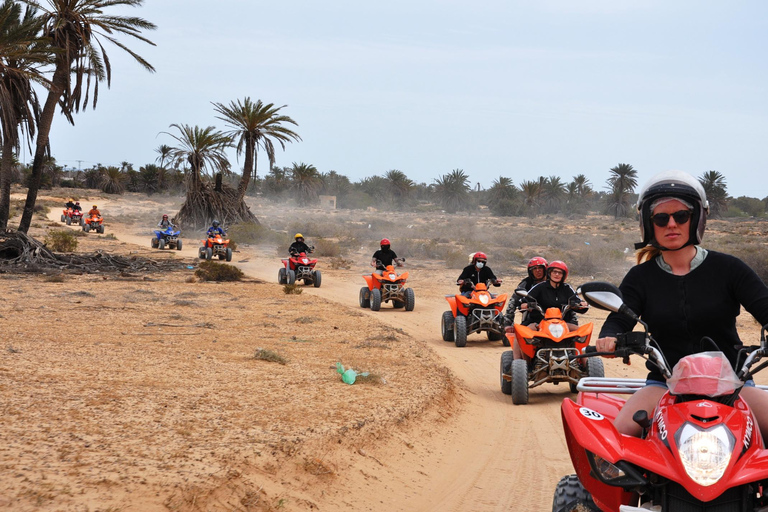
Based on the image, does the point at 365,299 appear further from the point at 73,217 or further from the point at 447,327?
the point at 73,217

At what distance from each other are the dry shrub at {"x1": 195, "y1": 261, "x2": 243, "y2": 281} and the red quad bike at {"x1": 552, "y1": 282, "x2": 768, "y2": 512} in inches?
746

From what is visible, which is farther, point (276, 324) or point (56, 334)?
point (276, 324)

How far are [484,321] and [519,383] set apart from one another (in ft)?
15.4

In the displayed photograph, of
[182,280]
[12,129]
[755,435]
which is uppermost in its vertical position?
[12,129]

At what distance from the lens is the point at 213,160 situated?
42625 millimetres

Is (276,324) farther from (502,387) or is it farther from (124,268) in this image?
(124,268)

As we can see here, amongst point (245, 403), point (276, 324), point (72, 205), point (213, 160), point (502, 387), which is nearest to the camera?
point (245, 403)

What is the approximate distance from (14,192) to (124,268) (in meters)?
59.5

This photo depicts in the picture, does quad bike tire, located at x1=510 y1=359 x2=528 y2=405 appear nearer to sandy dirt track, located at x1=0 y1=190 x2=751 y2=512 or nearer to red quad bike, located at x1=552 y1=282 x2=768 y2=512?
sandy dirt track, located at x1=0 y1=190 x2=751 y2=512

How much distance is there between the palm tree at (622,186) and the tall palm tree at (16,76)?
219ft

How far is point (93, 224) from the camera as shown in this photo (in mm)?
43531

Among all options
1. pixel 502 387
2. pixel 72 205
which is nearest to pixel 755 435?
pixel 502 387

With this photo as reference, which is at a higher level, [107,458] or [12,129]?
[12,129]

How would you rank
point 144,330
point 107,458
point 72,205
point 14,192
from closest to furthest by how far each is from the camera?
point 107,458, point 144,330, point 72,205, point 14,192
